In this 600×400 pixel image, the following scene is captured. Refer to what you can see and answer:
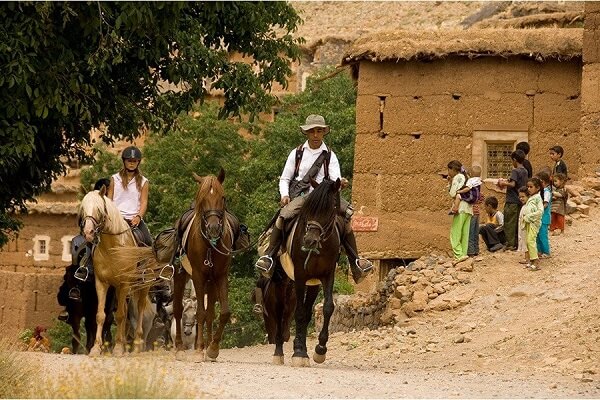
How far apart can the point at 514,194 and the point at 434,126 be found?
487 centimetres

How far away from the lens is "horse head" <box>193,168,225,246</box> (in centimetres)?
2334

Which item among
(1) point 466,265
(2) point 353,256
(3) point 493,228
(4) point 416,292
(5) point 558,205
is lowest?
(4) point 416,292

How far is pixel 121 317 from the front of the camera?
25.1m

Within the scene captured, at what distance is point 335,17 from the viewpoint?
77000mm

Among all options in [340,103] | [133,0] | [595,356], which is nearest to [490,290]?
[595,356]

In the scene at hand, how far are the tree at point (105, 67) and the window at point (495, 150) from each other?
4678 millimetres

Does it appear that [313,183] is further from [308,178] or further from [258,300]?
[258,300]

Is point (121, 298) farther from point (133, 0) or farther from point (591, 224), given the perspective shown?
point (591, 224)

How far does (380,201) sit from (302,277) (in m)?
10.4

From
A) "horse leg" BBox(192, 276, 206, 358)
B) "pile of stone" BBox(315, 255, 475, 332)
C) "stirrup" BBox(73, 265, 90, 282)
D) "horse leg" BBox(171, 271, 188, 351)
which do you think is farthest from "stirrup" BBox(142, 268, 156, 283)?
"pile of stone" BBox(315, 255, 475, 332)

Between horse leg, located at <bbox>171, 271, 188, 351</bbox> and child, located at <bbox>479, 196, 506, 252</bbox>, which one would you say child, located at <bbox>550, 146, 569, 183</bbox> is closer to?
child, located at <bbox>479, 196, 506, 252</bbox>

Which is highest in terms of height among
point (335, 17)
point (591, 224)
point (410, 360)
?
point (335, 17)

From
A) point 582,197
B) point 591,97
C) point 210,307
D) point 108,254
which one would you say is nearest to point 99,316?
point 108,254

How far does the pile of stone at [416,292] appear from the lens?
29.0 m
